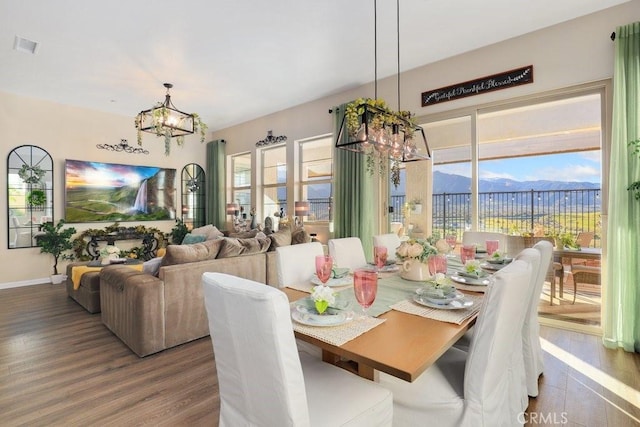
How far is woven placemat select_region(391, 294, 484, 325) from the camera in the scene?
4.46ft

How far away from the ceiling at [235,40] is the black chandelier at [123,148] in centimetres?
114

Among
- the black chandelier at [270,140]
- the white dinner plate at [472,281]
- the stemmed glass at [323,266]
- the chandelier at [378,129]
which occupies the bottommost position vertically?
the white dinner plate at [472,281]

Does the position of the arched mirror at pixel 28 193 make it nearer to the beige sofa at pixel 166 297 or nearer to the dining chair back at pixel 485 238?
the beige sofa at pixel 166 297

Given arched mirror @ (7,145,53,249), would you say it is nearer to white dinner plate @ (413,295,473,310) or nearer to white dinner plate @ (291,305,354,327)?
white dinner plate @ (291,305,354,327)

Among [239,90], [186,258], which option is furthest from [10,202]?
[186,258]

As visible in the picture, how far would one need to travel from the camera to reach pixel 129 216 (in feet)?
20.6

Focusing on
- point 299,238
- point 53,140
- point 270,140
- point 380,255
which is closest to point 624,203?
point 380,255

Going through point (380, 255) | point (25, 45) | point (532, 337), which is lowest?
point (532, 337)

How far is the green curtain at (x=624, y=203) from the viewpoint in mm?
2762

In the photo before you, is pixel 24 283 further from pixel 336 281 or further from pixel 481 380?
pixel 481 380

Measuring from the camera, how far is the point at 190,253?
112 inches

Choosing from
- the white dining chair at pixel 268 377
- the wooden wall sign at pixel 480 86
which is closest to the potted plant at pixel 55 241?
the white dining chair at pixel 268 377

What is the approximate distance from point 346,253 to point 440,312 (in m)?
1.25

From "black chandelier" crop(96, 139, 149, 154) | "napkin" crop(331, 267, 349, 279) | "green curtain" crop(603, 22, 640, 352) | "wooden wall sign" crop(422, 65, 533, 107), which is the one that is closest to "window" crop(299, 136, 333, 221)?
"wooden wall sign" crop(422, 65, 533, 107)
